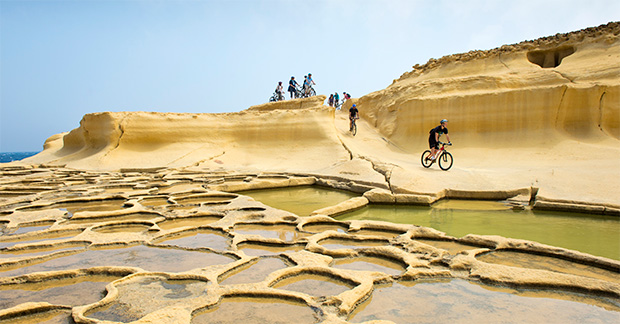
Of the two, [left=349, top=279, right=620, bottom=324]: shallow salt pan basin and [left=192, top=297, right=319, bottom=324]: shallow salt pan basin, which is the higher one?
[left=192, top=297, right=319, bottom=324]: shallow salt pan basin

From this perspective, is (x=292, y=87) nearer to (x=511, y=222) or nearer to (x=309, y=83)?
(x=309, y=83)

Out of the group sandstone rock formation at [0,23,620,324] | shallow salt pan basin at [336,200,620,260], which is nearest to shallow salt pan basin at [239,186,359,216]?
sandstone rock formation at [0,23,620,324]

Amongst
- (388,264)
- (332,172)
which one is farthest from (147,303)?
(332,172)

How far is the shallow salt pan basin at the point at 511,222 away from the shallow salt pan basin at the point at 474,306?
5.17 feet

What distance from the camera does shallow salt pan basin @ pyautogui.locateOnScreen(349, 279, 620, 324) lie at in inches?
94.7

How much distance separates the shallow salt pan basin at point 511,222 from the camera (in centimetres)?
423

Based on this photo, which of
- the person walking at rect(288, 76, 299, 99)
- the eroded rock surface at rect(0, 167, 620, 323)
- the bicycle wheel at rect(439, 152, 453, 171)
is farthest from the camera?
the person walking at rect(288, 76, 299, 99)

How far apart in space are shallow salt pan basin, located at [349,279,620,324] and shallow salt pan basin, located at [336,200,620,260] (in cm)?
158

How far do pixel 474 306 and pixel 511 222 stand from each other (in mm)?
3004

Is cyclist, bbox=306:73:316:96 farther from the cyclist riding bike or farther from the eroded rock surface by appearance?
the eroded rock surface

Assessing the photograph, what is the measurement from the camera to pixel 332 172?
9359 millimetres

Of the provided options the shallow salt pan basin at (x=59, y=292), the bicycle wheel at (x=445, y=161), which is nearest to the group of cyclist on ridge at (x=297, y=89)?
the bicycle wheel at (x=445, y=161)

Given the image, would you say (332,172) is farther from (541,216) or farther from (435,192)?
(541,216)

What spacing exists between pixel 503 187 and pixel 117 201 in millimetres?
6407
